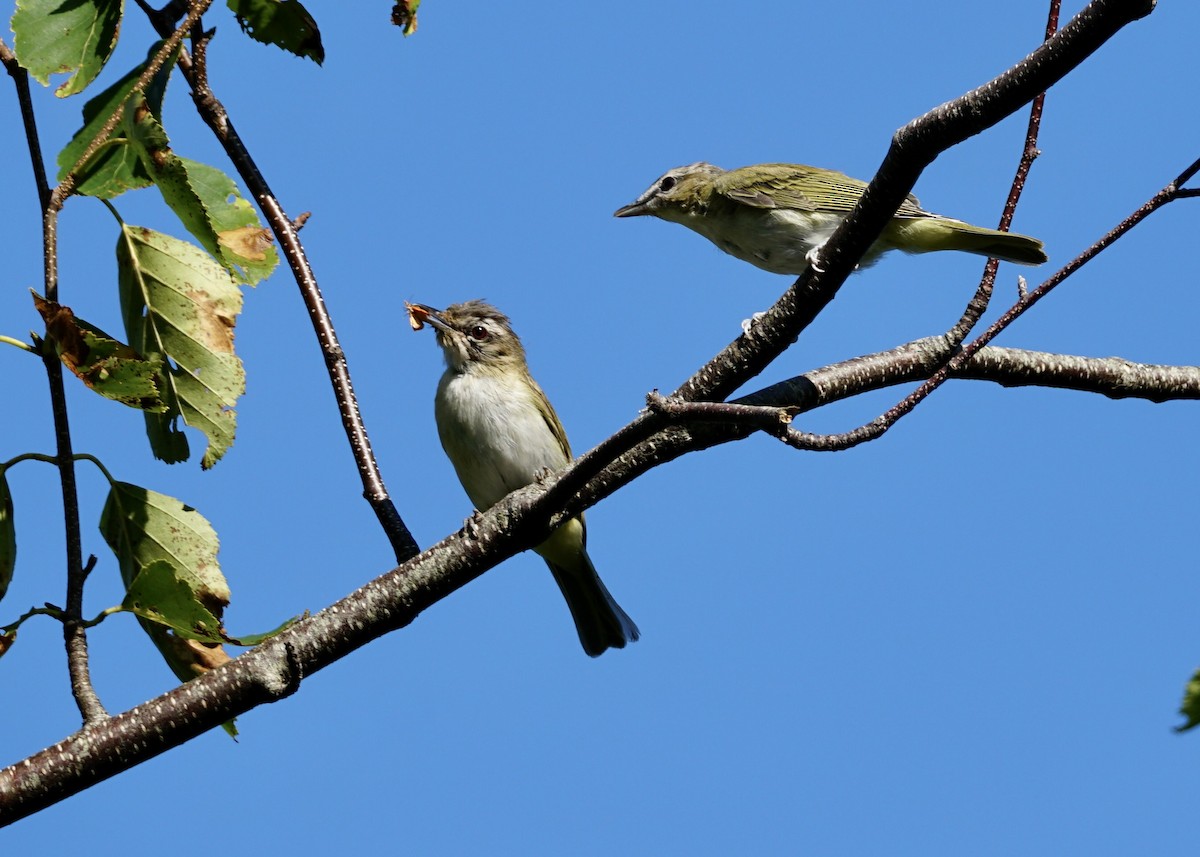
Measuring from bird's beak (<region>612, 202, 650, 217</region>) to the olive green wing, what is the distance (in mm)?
693

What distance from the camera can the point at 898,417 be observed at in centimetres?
313

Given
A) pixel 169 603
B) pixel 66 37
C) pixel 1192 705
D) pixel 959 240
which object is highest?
pixel 959 240

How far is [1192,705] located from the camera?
141cm

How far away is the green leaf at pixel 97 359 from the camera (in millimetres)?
2893

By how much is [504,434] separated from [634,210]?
1966mm

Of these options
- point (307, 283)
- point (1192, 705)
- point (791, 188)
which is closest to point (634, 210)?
point (791, 188)

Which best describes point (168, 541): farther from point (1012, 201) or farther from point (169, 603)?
point (1012, 201)

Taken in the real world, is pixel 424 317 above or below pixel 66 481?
above

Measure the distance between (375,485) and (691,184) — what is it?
4282mm

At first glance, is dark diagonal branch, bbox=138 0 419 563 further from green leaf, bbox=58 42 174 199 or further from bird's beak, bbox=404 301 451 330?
bird's beak, bbox=404 301 451 330

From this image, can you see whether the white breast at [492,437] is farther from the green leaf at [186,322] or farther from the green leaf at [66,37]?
the green leaf at [66,37]

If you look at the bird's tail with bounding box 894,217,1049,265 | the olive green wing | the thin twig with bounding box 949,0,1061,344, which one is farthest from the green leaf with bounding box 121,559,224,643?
the olive green wing

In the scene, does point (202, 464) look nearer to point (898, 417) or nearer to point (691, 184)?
point (898, 417)

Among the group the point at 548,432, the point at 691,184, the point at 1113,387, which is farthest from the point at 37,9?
the point at 691,184
